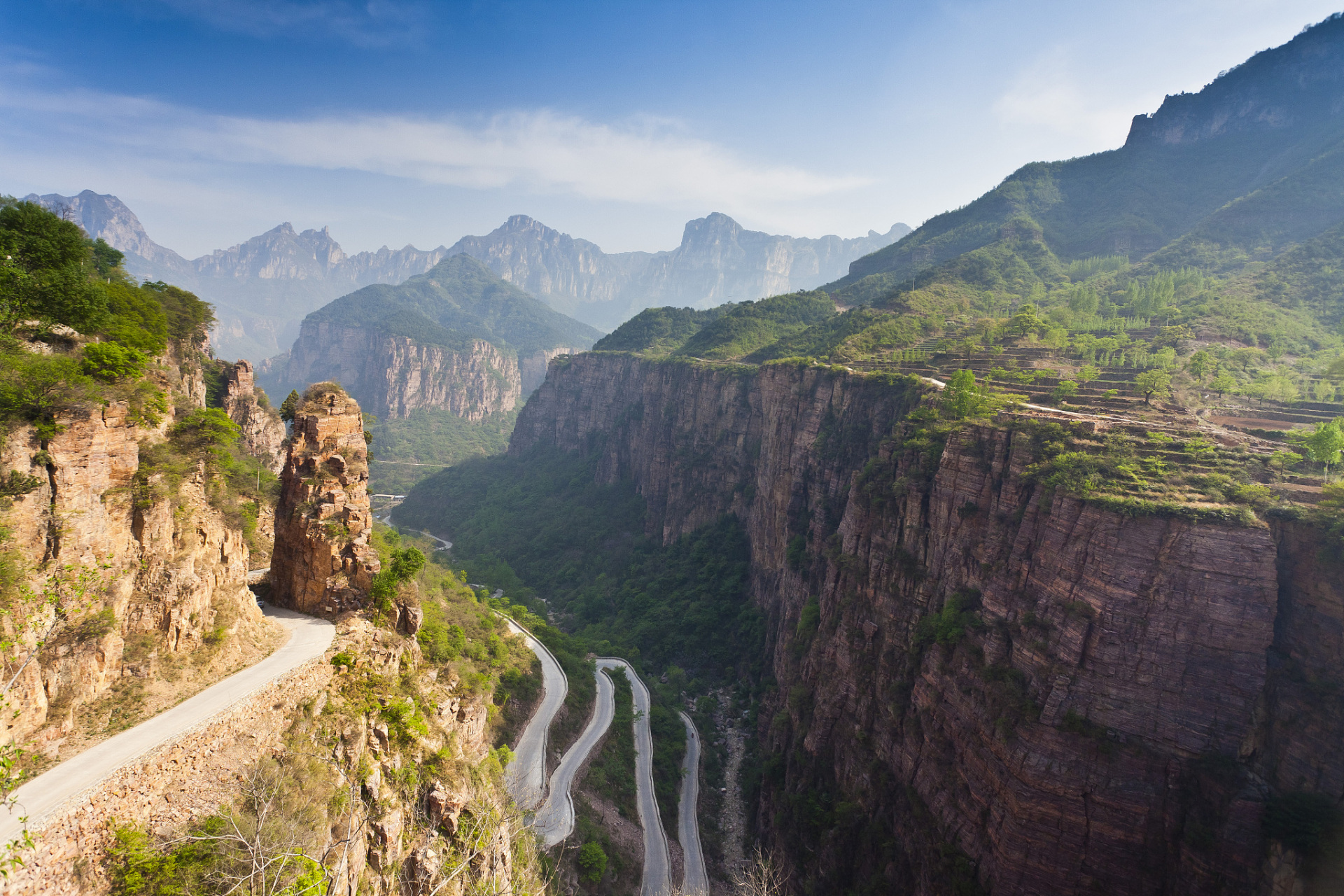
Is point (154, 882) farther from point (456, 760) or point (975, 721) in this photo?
point (975, 721)

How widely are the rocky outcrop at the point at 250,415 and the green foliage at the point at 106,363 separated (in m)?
37.8

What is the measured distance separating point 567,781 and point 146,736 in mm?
32200

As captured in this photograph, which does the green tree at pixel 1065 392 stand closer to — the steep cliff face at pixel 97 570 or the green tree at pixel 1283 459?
the green tree at pixel 1283 459

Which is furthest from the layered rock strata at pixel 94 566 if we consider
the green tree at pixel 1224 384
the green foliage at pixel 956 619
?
the green tree at pixel 1224 384

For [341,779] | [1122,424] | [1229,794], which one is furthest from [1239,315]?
[341,779]

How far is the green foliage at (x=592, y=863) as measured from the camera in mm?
36812

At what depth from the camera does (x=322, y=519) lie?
28609mm

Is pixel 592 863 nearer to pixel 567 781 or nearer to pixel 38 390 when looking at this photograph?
pixel 567 781

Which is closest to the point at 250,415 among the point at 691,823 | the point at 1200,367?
the point at 691,823

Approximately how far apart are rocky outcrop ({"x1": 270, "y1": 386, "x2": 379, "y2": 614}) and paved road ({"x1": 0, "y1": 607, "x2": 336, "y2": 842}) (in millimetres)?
2615

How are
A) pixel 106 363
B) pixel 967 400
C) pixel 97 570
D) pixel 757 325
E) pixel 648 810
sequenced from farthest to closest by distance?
1. pixel 757 325
2. pixel 648 810
3. pixel 967 400
4. pixel 106 363
5. pixel 97 570

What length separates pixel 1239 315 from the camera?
2368 inches

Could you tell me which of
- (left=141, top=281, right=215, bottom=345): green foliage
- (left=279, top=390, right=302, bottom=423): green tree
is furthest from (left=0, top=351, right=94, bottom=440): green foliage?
(left=141, top=281, right=215, bottom=345): green foliage

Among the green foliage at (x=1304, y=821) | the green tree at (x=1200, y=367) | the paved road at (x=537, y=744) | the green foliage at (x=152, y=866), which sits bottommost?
the paved road at (x=537, y=744)
